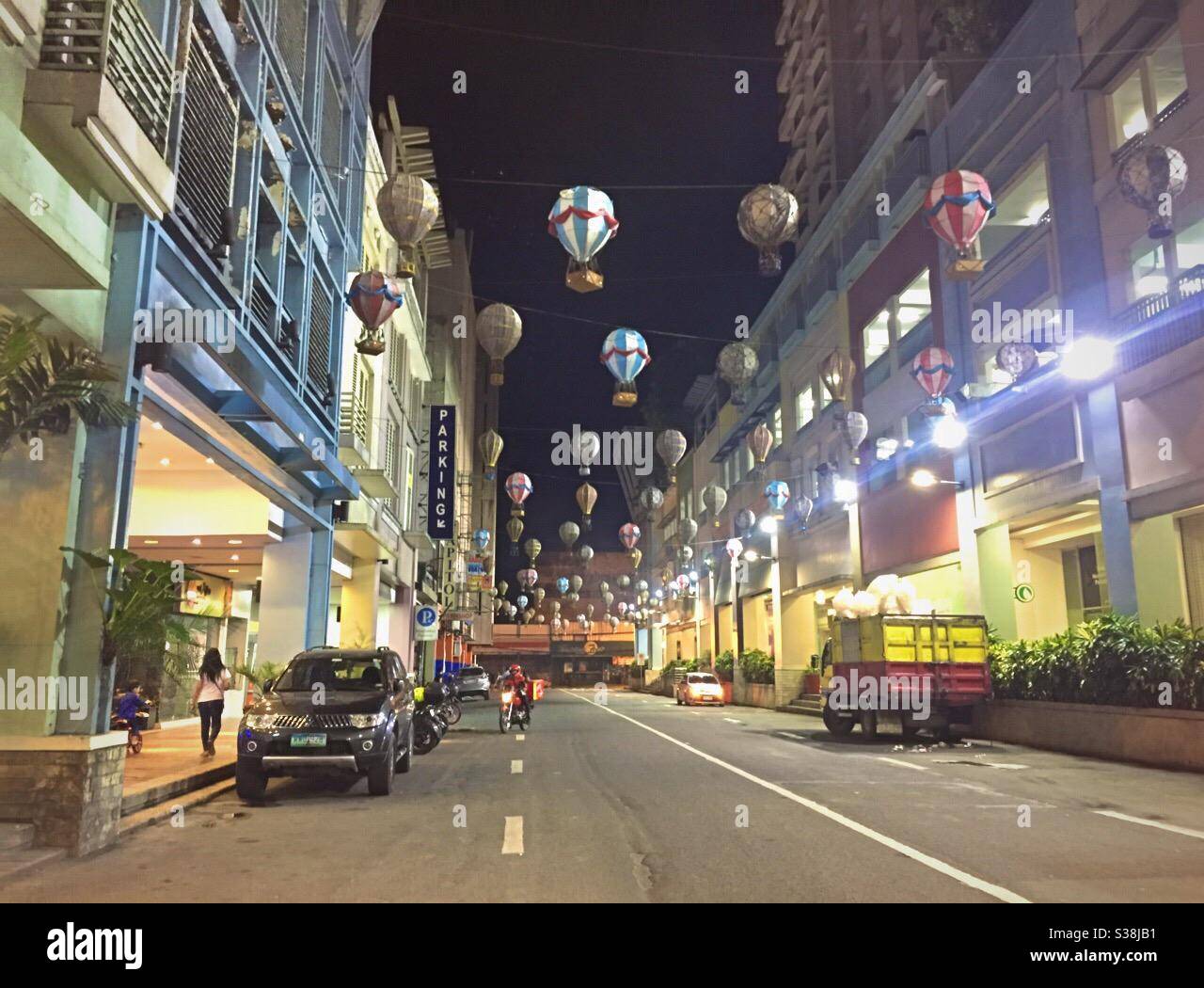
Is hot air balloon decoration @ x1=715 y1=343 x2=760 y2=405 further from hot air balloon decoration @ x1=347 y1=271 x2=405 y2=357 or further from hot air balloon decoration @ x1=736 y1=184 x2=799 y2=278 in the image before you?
hot air balloon decoration @ x1=347 y1=271 x2=405 y2=357

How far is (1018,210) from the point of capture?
24.5m

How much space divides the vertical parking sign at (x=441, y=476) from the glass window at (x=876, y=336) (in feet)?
57.3

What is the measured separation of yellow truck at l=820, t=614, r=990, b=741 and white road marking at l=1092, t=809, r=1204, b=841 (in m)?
8.46

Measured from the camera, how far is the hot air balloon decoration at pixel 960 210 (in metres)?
14.7

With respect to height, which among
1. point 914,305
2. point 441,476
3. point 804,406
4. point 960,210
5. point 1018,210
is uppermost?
point 1018,210

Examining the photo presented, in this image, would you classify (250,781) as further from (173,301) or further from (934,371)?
(934,371)

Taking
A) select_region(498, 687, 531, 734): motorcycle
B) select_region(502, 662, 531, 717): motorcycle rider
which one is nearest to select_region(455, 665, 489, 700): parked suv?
select_region(502, 662, 531, 717): motorcycle rider

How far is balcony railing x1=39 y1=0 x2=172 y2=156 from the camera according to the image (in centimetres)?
781

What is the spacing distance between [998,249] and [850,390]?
393 inches

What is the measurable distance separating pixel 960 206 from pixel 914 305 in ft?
51.7

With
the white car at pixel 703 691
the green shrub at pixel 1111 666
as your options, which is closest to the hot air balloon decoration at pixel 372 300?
the green shrub at pixel 1111 666

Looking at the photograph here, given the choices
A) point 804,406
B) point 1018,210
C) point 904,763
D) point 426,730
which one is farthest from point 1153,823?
point 804,406

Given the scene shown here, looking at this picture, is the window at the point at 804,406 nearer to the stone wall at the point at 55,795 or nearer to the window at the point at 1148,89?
the window at the point at 1148,89
